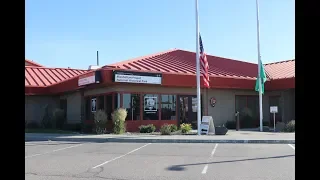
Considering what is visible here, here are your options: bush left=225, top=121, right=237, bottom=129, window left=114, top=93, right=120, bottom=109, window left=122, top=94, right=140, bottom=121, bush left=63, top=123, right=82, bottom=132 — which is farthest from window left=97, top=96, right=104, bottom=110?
bush left=225, top=121, right=237, bottom=129

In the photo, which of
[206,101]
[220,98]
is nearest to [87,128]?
[206,101]

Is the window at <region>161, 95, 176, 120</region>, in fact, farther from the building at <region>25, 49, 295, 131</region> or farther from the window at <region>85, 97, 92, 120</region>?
the window at <region>85, 97, 92, 120</region>

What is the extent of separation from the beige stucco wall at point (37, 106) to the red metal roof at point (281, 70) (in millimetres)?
18315

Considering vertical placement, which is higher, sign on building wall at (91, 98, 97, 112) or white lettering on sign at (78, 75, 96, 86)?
white lettering on sign at (78, 75, 96, 86)

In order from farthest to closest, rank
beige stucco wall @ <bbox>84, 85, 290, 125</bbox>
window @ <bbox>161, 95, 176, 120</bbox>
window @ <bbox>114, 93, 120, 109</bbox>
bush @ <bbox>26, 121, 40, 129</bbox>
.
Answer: bush @ <bbox>26, 121, 40, 129</bbox>, beige stucco wall @ <bbox>84, 85, 290, 125</bbox>, window @ <bbox>161, 95, 176, 120</bbox>, window @ <bbox>114, 93, 120, 109</bbox>

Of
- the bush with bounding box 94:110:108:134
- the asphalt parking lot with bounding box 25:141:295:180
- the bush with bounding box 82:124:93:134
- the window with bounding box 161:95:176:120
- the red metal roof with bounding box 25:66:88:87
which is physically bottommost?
the asphalt parking lot with bounding box 25:141:295:180

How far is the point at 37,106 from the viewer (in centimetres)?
3125

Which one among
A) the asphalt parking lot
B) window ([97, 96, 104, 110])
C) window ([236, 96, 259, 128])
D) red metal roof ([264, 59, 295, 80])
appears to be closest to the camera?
the asphalt parking lot

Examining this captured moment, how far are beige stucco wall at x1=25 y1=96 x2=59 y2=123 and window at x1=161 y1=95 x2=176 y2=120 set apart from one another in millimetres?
12134

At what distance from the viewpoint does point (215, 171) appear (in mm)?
9445

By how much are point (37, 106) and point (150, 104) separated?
12.3m

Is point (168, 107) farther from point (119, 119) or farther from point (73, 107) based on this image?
point (73, 107)

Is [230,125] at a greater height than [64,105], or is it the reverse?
[64,105]

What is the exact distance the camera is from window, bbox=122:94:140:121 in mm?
23000
